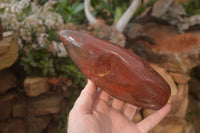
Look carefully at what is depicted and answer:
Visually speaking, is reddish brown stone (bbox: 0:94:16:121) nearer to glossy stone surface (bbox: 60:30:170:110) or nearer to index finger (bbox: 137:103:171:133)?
glossy stone surface (bbox: 60:30:170:110)

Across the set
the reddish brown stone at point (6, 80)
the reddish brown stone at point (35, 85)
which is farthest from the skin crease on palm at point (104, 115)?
the reddish brown stone at point (6, 80)

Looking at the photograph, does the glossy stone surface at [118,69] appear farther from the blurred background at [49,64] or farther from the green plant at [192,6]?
the green plant at [192,6]

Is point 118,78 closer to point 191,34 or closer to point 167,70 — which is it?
point 167,70

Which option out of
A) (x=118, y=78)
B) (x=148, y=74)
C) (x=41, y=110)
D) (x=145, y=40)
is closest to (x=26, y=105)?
(x=41, y=110)

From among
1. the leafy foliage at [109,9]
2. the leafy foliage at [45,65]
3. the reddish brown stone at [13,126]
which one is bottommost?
the reddish brown stone at [13,126]

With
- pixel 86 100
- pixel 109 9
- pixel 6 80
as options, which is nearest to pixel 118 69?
pixel 86 100

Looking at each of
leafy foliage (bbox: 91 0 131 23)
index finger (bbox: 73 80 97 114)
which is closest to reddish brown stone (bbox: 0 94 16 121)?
index finger (bbox: 73 80 97 114)
